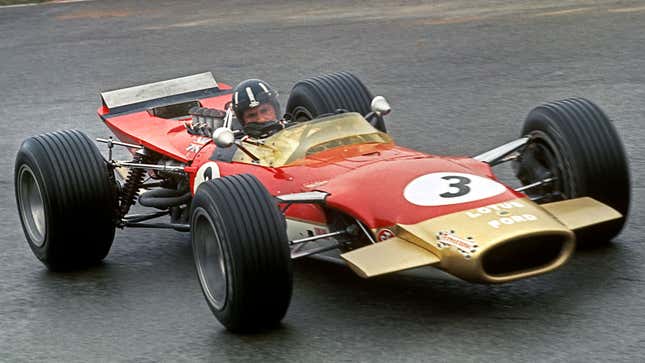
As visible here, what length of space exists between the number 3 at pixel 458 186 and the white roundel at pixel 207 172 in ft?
5.34

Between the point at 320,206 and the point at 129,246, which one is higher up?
the point at 320,206

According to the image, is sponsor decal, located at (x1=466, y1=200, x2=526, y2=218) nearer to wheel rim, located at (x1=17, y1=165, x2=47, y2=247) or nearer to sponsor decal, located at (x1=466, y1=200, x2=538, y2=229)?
sponsor decal, located at (x1=466, y1=200, x2=538, y2=229)

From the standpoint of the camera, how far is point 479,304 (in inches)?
251

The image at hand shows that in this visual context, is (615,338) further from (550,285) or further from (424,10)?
(424,10)

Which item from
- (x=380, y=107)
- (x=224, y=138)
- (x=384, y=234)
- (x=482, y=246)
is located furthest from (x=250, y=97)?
(x=482, y=246)

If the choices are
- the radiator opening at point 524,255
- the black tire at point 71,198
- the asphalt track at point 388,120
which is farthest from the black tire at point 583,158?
the black tire at point 71,198

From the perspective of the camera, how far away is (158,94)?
949 centimetres

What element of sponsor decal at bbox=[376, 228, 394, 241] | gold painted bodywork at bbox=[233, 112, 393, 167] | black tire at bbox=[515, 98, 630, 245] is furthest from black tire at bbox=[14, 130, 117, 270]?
black tire at bbox=[515, 98, 630, 245]

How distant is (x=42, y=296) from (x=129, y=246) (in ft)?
3.41

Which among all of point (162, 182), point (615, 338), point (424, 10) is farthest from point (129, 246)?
point (424, 10)

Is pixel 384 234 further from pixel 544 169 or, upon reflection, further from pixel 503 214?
pixel 544 169

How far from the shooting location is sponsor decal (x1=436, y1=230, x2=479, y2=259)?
5934 millimetres

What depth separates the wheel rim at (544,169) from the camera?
23.2 feet

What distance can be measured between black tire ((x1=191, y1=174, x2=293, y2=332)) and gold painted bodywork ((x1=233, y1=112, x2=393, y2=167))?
1.03 m
